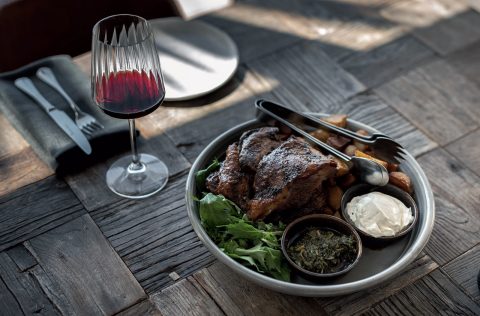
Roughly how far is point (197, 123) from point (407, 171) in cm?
61

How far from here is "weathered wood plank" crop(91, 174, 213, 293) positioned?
1472mm

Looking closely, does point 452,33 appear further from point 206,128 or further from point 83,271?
point 83,271

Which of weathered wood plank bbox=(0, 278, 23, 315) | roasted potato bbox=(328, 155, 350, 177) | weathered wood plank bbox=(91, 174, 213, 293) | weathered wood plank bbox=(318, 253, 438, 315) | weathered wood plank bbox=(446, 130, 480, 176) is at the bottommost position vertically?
weathered wood plank bbox=(0, 278, 23, 315)

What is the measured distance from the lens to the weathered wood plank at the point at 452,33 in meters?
2.13

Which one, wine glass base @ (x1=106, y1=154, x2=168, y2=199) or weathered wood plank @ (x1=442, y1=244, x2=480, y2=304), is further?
wine glass base @ (x1=106, y1=154, x2=168, y2=199)

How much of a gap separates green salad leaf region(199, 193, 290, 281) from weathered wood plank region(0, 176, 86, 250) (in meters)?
0.37

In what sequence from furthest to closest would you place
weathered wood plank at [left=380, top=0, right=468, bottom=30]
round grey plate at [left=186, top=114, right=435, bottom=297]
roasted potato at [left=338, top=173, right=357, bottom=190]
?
1. weathered wood plank at [left=380, top=0, right=468, bottom=30]
2. roasted potato at [left=338, top=173, right=357, bottom=190]
3. round grey plate at [left=186, top=114, right=435, bottom=297]

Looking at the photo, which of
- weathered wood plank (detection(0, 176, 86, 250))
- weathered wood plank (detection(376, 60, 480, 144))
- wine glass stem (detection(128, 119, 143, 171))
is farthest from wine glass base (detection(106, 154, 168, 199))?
weathered wood plank (detection(376, 60, 480, 144))

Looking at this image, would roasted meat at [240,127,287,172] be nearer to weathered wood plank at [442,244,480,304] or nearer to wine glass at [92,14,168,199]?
wine glass at [92,14,168,199]

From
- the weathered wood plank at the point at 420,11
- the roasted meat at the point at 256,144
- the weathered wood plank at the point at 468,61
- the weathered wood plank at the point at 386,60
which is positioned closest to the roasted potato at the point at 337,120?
the roasted meat at the point at 256,144

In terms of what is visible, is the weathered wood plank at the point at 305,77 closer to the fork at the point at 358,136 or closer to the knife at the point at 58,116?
the fork at the point at 358,136

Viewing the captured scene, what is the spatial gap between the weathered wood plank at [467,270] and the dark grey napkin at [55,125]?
0.90 m

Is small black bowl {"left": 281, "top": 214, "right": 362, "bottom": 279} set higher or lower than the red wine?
lower

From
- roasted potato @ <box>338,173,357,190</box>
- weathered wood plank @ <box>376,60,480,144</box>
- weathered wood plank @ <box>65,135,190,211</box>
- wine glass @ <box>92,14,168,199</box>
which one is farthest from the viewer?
weathered wood plank @ <box>376,60,480,144</box>
